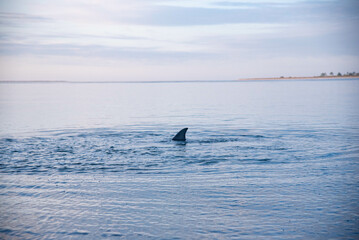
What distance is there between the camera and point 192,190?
38.3ft

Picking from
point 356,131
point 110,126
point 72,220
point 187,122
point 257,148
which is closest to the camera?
point 72,220

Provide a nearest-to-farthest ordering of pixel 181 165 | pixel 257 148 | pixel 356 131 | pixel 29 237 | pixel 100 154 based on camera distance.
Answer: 1. pixel 29 237
2. pixel 181 165
3. pixel 100 154
4. pixel 257 148
5. pixel 356 131

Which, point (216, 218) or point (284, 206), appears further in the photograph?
point (284, 206)

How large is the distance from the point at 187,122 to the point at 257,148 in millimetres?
14036

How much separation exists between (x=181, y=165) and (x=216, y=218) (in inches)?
240

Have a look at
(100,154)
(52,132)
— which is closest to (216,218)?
(100,154)

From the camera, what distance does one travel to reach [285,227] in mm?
8719

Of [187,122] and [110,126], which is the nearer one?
[110,126]

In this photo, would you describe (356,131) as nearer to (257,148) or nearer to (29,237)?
(257,148)

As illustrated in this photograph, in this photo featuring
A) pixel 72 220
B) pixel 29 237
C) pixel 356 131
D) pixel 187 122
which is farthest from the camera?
pixel 187 122

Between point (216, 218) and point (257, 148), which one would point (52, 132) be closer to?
point (257, 148)

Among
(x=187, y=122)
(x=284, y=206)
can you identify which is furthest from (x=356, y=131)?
(x=284, y=206)

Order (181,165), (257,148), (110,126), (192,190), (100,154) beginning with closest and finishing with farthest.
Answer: (192,190) < (181,165) < (100,154) < (257,148) < (110,126)

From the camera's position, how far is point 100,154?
57.8 ft
